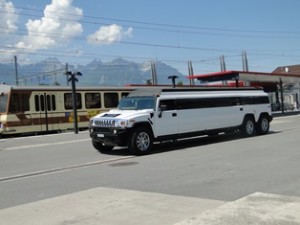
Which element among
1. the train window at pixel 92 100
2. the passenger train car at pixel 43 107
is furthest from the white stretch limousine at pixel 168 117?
the train window at pixel 92 100

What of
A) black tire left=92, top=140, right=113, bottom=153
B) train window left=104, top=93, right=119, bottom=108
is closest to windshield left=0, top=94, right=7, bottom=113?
train window left=104, top=93, right=119, bottom=108

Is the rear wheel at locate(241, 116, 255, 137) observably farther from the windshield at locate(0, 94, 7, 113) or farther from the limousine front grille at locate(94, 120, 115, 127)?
the windshield at locate(0, 94, 7, 113)

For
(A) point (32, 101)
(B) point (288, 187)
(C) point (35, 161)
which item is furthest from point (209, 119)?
(A) point (32, 101)

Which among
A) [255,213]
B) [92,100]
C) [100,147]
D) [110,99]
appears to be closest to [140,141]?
[100,147]

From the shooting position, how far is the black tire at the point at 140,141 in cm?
1382

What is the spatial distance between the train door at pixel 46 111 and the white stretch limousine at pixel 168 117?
1256 centimetres

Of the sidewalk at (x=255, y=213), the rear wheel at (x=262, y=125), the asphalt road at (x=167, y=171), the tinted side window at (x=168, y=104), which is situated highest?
the tinted side window at (x=168, y=104)

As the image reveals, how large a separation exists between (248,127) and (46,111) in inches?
519

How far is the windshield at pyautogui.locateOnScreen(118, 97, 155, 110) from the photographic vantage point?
48.4ft

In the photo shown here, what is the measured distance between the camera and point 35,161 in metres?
13.6

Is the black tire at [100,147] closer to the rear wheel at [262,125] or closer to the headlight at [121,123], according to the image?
the headlight at [121,123]

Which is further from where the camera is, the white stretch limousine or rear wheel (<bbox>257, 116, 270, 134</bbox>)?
rear wheel (<bbox>257, 116, 270, 134</bbox>)

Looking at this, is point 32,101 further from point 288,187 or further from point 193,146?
point 288,187

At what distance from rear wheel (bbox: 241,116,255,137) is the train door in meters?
12.9
